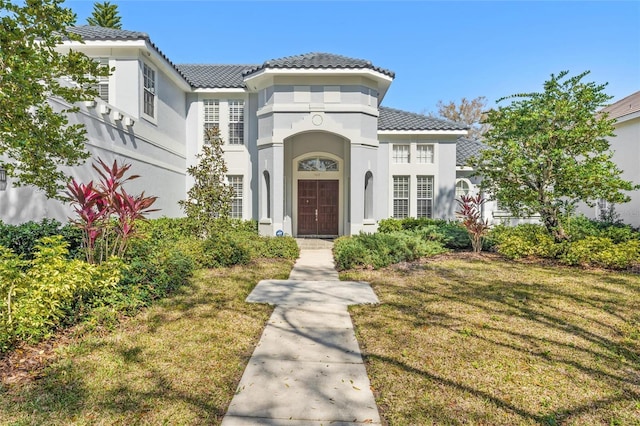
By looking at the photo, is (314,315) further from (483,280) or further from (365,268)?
(483,280)

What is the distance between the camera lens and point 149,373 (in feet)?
11.2

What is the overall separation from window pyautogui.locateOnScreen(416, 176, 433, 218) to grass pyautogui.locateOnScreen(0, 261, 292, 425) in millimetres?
12105

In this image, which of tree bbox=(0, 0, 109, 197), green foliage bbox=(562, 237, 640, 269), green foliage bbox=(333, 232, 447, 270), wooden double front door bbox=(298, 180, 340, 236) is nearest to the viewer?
tree bbox=(0, 0, 109, 197)

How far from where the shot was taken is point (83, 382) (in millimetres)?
→ 3205

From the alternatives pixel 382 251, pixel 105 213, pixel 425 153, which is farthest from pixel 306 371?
pixel 425 153

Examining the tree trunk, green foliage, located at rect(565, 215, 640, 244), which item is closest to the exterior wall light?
the tree trunk

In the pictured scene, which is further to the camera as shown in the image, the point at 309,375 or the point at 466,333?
the point at 466,333

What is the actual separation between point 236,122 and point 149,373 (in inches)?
521

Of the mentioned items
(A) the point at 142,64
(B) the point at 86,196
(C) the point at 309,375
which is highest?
(A) the point at 142,64

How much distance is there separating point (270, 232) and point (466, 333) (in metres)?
9.46

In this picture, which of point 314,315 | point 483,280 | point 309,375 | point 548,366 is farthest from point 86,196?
point 483,280

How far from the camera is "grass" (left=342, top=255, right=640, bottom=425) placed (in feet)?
9.64

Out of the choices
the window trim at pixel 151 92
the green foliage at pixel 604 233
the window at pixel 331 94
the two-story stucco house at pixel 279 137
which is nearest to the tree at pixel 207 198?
the two-story stucco house at pixel 279 137

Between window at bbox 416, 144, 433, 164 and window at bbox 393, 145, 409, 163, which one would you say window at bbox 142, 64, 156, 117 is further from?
window at bbox 416, 144, 433, 164
